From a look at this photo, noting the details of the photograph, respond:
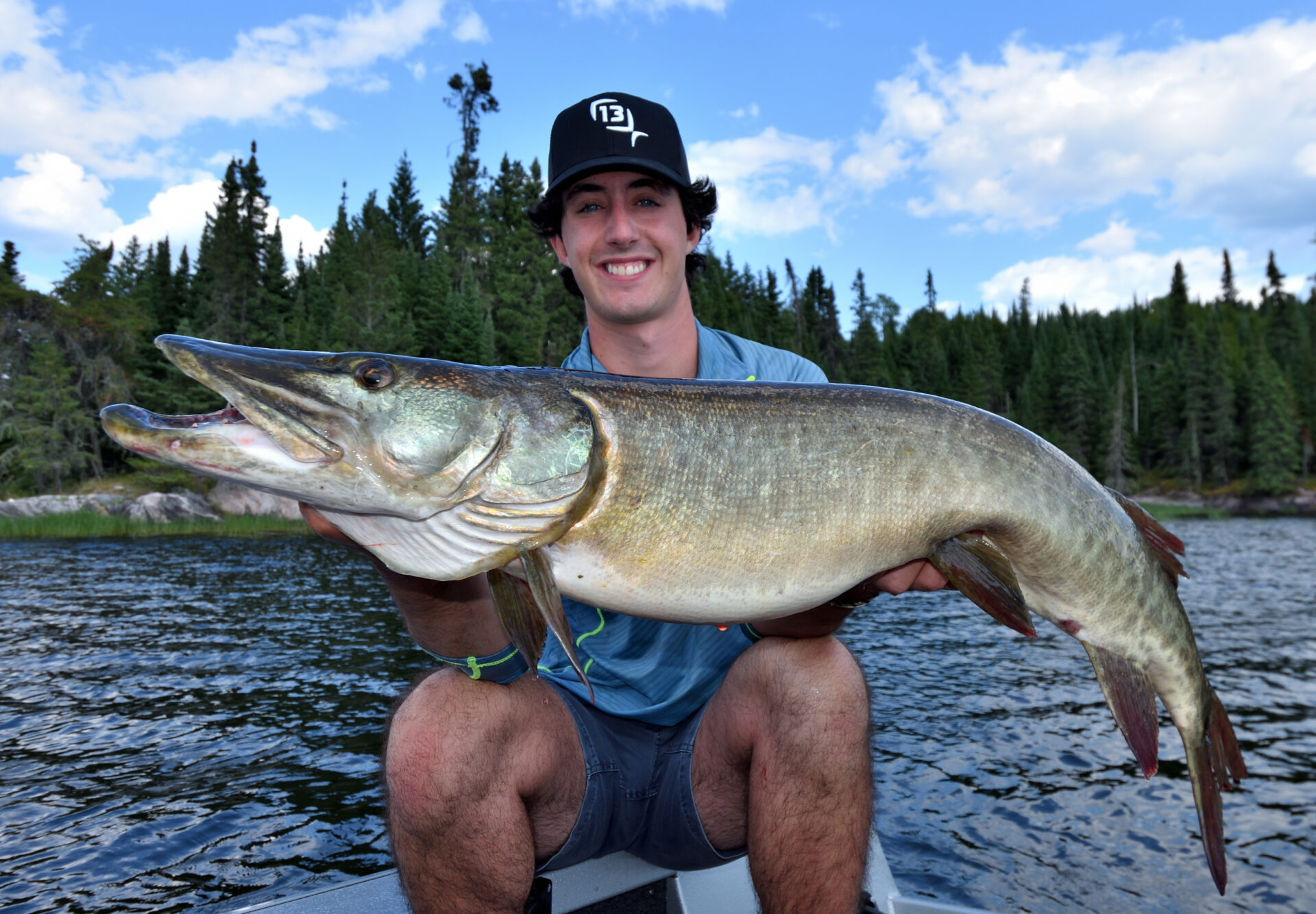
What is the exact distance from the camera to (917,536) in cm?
222

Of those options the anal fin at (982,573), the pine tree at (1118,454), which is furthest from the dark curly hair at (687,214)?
the pine tree at (1118,454)

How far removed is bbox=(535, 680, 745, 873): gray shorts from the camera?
2604 millimetres

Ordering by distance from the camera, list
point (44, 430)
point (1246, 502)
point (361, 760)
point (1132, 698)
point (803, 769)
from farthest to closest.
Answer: point (1246, 502), point (44, 430), point (361, 760), point (1132, 698), point (803, 769)

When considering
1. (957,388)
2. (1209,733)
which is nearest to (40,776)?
(1209,733)

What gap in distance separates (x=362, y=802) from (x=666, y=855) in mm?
3633

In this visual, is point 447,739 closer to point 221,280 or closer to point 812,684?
point 812,684

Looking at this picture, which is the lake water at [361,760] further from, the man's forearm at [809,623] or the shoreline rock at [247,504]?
the shoreline rock at [247,504]

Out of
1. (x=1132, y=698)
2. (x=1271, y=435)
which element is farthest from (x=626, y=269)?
(x=1271, y=435)

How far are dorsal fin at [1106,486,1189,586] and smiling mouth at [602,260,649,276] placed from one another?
6.08 ft

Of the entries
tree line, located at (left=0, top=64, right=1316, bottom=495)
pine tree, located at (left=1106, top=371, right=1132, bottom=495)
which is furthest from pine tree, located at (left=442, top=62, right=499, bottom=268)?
pine tree, located at (left=1106, top=371, right=1132, bottom=495)

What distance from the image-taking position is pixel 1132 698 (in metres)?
2.60

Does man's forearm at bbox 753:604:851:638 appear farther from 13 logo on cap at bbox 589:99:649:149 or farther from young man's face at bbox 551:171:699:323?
13 logo on cap at bbox 589:99:649:149

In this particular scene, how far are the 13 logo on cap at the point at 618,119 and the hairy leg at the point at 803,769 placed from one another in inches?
80.3

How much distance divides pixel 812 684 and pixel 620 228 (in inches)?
75.0
